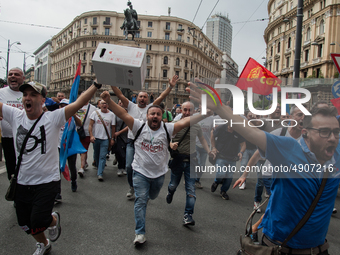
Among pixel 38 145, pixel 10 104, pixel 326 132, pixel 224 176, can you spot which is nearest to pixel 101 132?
pixel 10 104

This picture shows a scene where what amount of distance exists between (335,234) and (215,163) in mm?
2186

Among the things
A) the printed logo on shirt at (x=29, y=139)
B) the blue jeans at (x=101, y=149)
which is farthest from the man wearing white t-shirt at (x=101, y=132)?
the printed logo on shirt at (x=29, y=139)

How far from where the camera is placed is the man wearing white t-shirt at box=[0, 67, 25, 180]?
3799mm

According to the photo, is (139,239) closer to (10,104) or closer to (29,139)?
(29,139)

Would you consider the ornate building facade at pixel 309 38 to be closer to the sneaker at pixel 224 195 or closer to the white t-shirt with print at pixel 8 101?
the sneaker at pixel 224 195

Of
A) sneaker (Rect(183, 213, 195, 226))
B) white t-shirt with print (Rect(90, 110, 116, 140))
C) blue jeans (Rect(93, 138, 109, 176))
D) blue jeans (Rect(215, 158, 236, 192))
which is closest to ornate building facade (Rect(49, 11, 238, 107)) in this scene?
white t-shirt with print (Rect(90, 110, 116, 140))

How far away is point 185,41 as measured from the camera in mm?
70625

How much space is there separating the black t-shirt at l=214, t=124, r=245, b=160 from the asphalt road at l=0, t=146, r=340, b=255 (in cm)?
85

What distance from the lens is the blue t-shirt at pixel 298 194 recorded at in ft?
5.49

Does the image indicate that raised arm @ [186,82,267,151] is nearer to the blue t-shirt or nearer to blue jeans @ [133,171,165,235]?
the blue t-shirt

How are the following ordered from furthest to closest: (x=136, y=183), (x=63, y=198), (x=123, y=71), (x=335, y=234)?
(x=63, y=198) < (x=335, y=234) < (x=136, y=183) < (x=123, y=71)

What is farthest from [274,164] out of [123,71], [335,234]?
[335,234]

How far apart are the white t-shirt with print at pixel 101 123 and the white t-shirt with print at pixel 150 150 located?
9.38 feet

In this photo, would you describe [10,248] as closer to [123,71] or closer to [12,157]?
[12,157]
